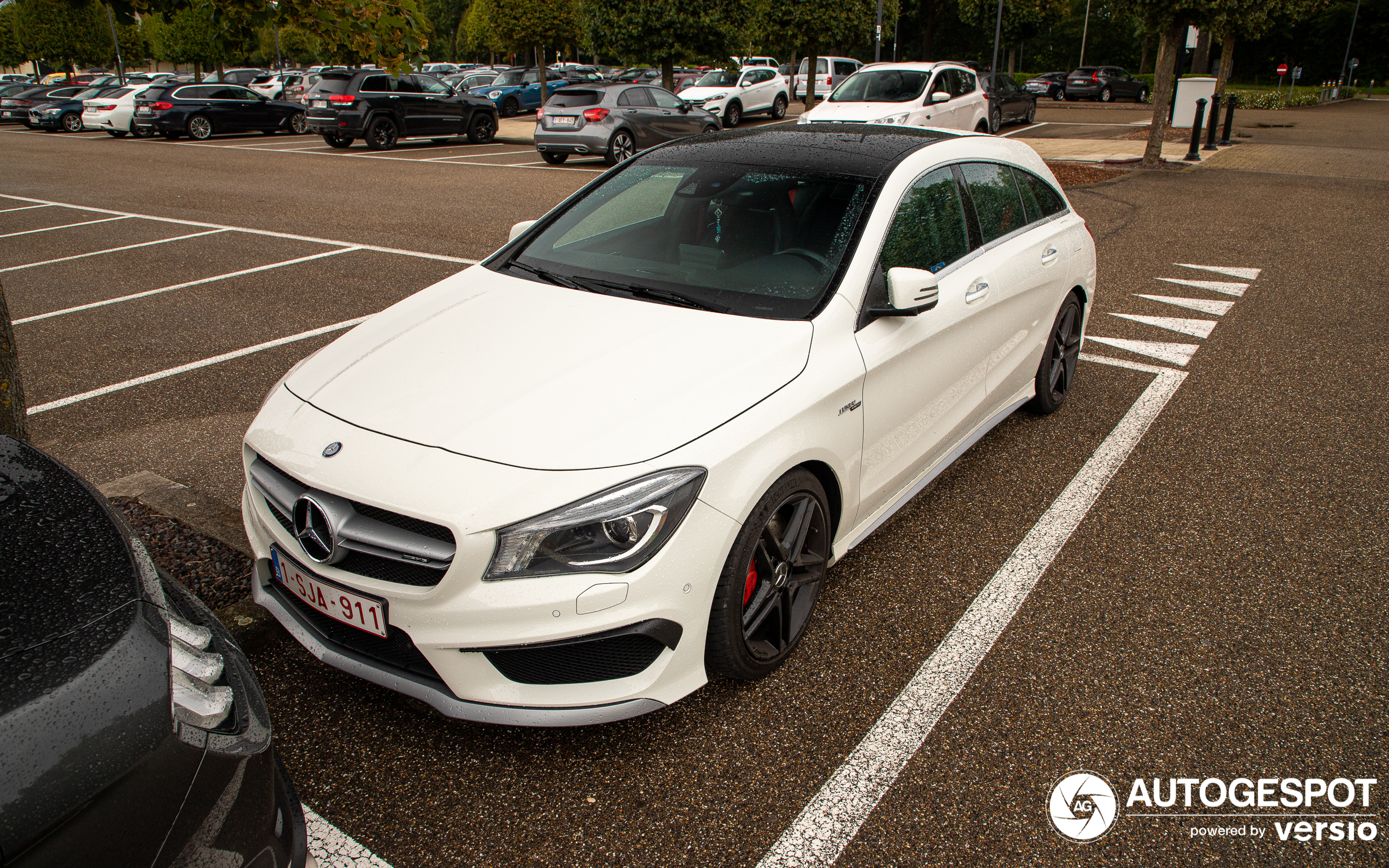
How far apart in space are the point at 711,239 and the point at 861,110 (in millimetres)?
12987

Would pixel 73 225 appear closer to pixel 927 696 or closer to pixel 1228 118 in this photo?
pixel 927 696

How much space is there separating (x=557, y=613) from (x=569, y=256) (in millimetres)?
1810

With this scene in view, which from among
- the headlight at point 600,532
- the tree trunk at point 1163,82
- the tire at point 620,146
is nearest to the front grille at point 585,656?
the headlight at point 600,532

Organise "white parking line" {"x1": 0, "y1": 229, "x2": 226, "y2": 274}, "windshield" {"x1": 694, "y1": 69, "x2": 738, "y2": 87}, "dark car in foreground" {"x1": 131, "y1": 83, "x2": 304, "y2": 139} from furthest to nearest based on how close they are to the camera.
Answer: "windshield" {"x1": 694, "y1": 69, "x2": 738, "y2": 87}
"dark car in foreground" {"x1": 131, "y1": 83, "x2": 304, "y2": 139}
"white parking line" {"x1": 0, "y1": 229, "x2": 226, "y2": 274}

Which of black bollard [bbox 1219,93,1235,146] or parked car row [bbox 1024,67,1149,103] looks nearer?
black bollard [bbox 1219,93,1235,146]

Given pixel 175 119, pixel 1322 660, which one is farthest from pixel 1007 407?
pixel 175 119

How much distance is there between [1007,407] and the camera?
4.36m

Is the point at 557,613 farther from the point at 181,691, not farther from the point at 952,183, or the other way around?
the point at 952,183

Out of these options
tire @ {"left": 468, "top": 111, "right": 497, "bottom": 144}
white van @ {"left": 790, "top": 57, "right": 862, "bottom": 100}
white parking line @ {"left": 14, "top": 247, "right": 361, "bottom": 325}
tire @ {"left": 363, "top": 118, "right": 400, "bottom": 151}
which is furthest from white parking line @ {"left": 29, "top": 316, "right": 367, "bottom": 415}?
white van @ {"left": 790, "top": 57, "right": 862, "bottom": 100}

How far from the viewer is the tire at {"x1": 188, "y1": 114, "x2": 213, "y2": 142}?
80.2 feet

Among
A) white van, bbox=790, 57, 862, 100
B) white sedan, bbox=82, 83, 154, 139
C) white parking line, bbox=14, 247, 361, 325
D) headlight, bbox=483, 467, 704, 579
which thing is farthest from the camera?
white van, bbox=790, 57, 862, 100

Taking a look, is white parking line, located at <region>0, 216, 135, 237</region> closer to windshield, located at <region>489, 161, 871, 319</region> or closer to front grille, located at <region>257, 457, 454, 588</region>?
windshield, located at <region>489, 161, 871, 319</region>

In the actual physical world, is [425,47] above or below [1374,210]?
above

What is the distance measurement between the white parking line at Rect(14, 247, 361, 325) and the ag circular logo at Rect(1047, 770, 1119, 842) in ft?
25.5
